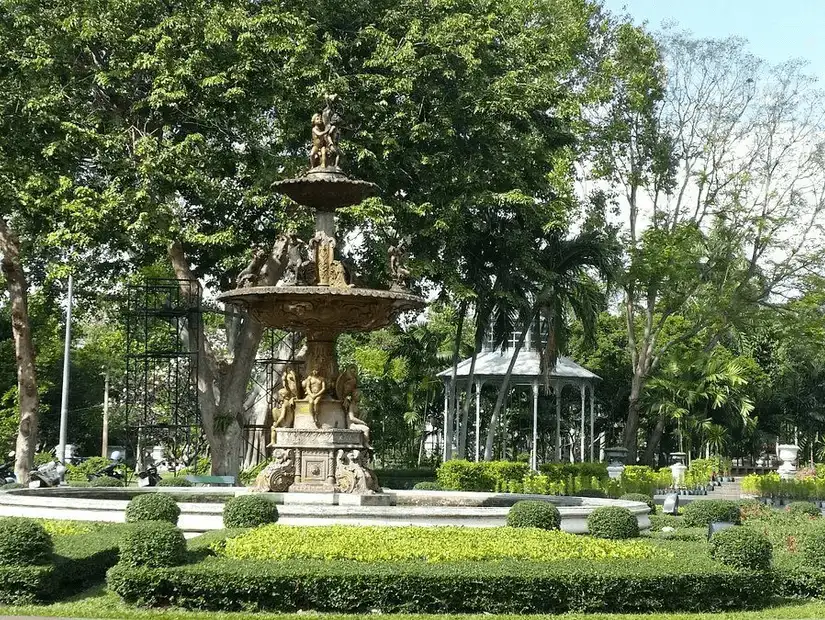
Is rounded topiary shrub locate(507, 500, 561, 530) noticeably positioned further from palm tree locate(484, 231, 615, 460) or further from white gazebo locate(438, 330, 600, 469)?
white gazebo locate(438, 330, 600, 469)

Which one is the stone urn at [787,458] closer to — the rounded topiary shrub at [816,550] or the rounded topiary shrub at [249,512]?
the rounded topiary shrub at [816,550]

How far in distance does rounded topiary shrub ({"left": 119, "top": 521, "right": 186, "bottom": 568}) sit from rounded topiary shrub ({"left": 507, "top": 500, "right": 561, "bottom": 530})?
4.89 m

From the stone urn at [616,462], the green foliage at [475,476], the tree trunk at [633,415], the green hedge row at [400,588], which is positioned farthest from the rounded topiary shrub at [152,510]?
the tree trunk at [633,415]

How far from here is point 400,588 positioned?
38.2 feet

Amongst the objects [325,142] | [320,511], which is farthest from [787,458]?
[320,511]

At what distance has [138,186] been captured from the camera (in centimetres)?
2752

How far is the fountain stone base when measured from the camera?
63.5 feet

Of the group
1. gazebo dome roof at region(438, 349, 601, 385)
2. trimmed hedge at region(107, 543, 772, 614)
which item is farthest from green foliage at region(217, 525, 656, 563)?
gazebo dome roof at region(438, 349, 601, 385)

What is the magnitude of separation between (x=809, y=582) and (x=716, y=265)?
97.9ft

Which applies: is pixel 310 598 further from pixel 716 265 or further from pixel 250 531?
pixel 716 265

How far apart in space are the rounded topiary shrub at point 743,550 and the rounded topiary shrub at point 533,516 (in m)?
2.76

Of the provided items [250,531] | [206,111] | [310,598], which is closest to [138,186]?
[206,111]

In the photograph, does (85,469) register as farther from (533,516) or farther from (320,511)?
(533,516)

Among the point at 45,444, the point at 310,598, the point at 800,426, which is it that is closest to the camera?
the point at 310,598
